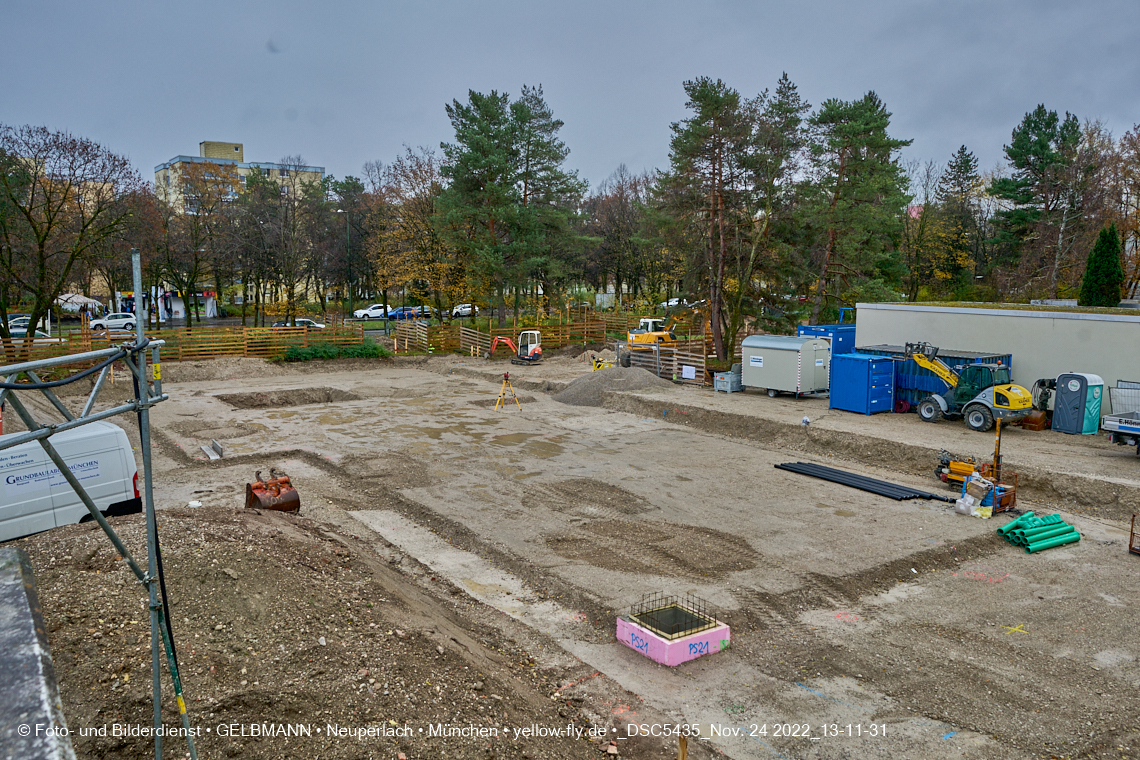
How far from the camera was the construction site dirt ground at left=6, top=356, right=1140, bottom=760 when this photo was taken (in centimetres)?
665

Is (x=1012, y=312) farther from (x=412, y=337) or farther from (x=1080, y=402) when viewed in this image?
(x=412, y=337)

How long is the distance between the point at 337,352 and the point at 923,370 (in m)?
29.8

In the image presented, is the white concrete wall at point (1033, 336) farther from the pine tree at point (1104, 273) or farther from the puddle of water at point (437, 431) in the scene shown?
the puddle of water at point (437, 431)

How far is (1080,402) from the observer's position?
2009 cm

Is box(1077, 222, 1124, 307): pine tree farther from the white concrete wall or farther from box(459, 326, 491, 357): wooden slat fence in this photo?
box(459, 326, 491, 357): wooden slat fence

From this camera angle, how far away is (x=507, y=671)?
8117 millimetres

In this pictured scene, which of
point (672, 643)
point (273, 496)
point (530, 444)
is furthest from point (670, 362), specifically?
point (672, 643)

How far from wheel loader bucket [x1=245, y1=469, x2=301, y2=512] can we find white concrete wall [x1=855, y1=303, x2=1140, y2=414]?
22.0m

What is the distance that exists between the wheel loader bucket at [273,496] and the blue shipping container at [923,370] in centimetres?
1974

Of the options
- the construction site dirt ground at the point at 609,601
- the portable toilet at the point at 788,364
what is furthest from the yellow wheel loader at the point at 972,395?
the portable toilet at the point at 788,364

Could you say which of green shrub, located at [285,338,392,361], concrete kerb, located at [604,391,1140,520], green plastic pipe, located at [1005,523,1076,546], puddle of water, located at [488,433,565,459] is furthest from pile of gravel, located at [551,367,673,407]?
green plastic pipe, located at [1005,523,1076,546]

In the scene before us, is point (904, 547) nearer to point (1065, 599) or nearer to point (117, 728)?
point (1065, 599)

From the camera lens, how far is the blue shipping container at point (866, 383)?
23.7 m

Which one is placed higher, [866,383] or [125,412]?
[125,412]
